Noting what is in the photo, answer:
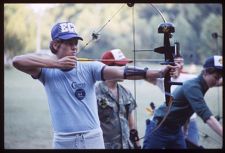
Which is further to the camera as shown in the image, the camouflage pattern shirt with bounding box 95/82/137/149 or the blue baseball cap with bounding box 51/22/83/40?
the camouflage pattern shirt with bounding box 95/82/137/149

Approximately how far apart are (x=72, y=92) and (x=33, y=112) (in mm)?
4184

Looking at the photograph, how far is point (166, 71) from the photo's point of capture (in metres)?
2.59

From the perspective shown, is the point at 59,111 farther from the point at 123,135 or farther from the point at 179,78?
the point at 179,78

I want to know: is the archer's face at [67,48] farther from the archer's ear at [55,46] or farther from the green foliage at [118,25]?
the green foliage at [118,25]

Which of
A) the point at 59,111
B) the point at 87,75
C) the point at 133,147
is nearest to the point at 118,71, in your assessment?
the point at 87,75

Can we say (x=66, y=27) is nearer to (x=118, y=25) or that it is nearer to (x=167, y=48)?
(x=167, y=48)

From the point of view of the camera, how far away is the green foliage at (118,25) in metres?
5.33

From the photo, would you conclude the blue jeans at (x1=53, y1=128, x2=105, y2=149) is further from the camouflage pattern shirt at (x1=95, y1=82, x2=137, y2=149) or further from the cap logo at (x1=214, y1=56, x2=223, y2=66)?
the cap logo at (x1=214, y1=56, x2=223, y2=66)

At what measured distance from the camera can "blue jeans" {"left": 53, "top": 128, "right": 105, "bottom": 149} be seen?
283cm

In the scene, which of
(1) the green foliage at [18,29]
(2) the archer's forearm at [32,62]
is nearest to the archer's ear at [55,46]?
(2) the archer's forearm at [32,62]

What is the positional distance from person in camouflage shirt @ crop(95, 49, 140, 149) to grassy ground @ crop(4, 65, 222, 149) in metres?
0.41

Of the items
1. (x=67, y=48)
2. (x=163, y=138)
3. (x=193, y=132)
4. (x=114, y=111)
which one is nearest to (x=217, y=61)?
(x=163, y=138)

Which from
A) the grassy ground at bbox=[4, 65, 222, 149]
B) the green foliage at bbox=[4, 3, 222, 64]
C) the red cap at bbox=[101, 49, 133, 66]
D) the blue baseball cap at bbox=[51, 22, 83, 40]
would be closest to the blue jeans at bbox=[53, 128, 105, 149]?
the blue baseball cap at bbox=[51, 22, 83, 40]

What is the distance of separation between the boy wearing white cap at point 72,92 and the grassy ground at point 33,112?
1.03 m
